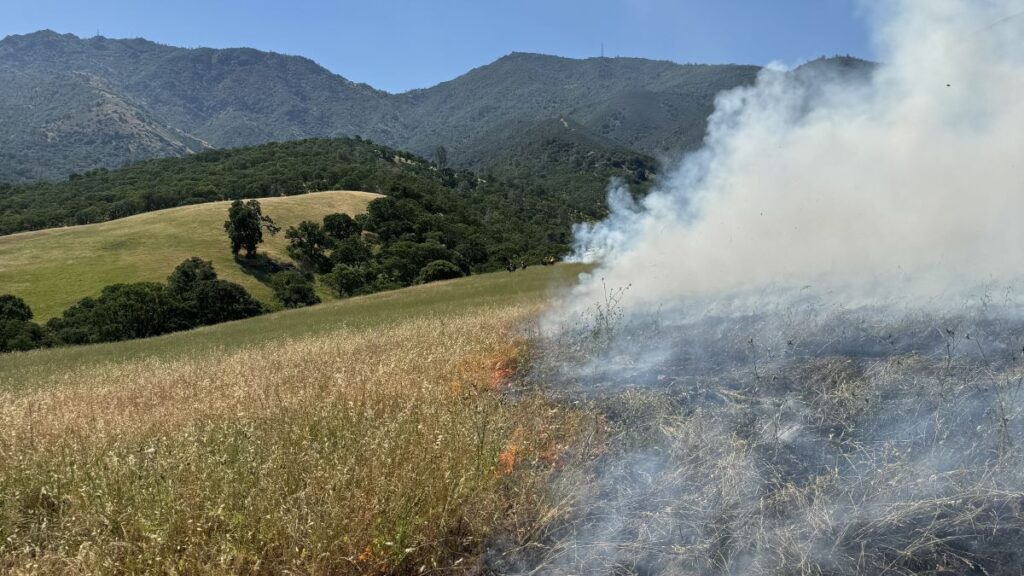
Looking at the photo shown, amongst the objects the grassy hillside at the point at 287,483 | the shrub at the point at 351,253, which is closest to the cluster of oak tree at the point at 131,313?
the shrub at the point at 351,253

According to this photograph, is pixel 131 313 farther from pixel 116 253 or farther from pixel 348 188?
pixel 348 188

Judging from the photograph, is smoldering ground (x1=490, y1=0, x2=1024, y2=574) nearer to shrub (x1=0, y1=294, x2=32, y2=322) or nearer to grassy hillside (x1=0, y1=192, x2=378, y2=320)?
shrub (x1=0, y1=294, x2=32, y2=322)

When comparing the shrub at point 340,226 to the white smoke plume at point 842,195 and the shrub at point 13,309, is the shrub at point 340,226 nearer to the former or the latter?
the shrub at point 13,309

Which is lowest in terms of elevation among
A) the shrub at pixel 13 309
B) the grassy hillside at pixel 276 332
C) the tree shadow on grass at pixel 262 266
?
the grassy hillside at pixel 276 332

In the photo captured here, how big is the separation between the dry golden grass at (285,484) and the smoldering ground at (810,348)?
0.69 metres

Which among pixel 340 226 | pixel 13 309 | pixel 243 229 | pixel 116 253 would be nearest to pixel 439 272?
pixel 340 226

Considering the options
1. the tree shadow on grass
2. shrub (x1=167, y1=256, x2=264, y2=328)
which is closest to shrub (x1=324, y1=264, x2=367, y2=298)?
the tree shadow on grass

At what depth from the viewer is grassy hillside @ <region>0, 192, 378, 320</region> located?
7456 cm

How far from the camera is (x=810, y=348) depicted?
31.7 feet

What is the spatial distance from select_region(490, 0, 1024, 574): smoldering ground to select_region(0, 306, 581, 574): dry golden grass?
2.28 ft

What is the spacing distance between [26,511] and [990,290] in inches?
603

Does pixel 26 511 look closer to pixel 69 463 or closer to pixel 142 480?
pixel 69 463

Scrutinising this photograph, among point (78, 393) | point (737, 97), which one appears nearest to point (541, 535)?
point (78, 393)

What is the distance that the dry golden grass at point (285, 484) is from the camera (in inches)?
183
